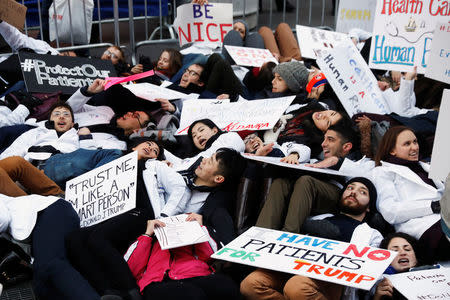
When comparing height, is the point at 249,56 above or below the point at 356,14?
below

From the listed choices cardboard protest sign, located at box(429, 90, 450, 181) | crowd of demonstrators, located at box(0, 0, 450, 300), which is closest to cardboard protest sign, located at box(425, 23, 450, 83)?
cardboard protest sign, located at box(429, 90, 450, 181)

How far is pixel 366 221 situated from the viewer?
4.18 m

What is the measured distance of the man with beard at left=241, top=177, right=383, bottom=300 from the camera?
344cm

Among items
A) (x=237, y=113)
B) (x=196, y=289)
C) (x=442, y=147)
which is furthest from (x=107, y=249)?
(x=237, y=113)

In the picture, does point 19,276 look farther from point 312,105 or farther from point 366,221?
point 312,105

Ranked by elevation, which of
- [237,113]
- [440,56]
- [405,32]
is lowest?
[237,113]

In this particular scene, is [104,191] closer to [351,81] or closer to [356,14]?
[351,81]

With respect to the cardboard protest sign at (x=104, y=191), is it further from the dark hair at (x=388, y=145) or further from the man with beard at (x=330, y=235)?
the dark hair at (x=388, y=145)

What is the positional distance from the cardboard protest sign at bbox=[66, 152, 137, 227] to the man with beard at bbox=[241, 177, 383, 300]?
973 mm

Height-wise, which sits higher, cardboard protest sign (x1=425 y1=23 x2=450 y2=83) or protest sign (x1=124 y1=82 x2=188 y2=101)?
cardboard protest sign (x1=425 y1=23 x2=450 y2=83)

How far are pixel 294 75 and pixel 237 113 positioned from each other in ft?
2.63

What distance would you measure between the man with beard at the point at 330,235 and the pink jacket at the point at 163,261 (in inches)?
13.9

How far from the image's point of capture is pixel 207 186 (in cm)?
443

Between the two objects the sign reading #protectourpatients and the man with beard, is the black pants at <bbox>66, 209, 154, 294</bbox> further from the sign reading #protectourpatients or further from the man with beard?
the sign reading #protectourpatients
